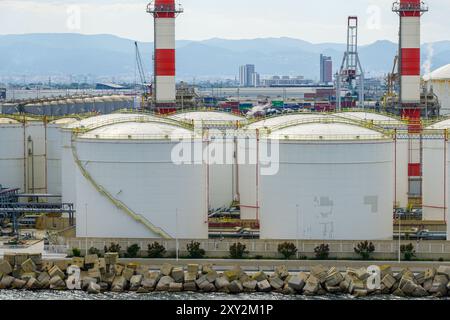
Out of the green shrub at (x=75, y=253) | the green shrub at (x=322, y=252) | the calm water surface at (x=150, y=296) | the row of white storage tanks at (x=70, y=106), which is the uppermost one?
the row of white storage tanks at (x=70, y=106)

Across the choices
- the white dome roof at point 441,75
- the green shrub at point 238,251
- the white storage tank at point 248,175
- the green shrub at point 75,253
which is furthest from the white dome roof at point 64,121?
the white dome roof at point 441,75

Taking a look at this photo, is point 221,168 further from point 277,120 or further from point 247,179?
point 277,120

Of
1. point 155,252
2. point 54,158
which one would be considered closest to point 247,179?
point 155,252

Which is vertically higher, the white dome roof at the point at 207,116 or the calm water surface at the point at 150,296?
the white dome roof at the point at 207,116

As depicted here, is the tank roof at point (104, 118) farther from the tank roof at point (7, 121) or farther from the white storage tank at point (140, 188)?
the tank roof at point (7, 121)

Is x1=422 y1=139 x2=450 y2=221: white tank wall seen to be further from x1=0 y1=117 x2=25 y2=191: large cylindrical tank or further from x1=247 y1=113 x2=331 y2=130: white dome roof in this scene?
x1=0 y1=117 x2=25 y2=191: large cylindrical tank
